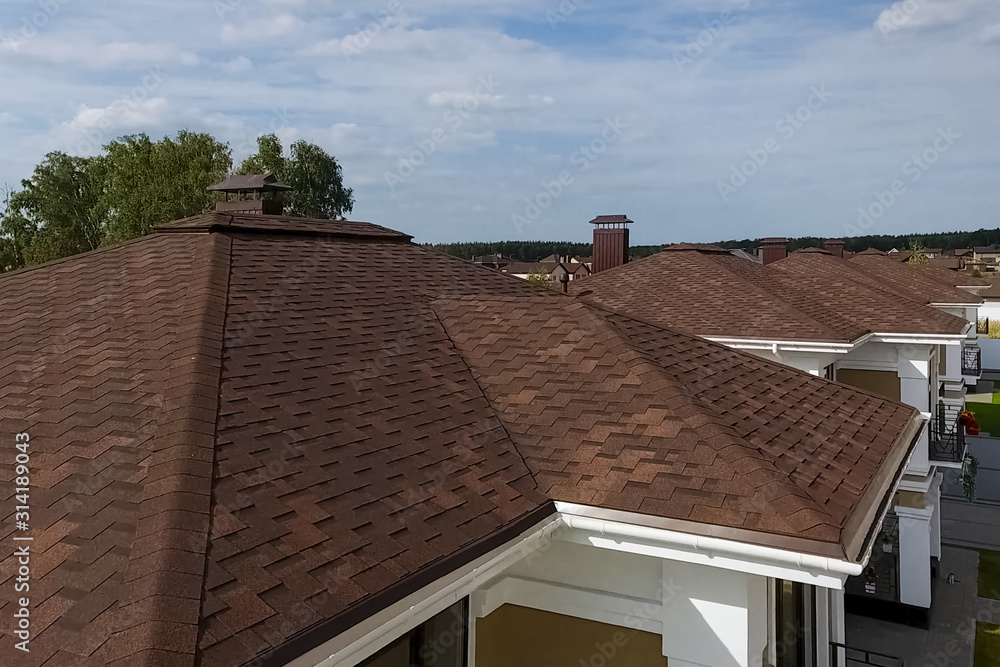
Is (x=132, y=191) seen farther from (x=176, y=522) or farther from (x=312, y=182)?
(x=176, y=522)

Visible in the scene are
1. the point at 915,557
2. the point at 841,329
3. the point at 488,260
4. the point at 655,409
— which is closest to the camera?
the point at 655,409

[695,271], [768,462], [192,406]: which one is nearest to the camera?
[192,406]

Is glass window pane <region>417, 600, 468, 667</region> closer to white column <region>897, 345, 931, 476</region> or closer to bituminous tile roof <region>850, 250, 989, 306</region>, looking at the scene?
white column <region>897, 345, 931, 476</region>

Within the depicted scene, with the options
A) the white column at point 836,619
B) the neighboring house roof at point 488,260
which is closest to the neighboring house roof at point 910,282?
the neighboring house roof at point 488,260

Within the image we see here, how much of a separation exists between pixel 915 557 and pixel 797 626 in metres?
9.66

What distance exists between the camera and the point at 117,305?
542 centimetres

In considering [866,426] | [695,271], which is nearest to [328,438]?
[866,426]

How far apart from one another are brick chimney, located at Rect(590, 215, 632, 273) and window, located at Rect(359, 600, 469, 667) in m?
15.0

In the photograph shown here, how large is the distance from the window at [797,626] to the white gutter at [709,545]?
10.8ft

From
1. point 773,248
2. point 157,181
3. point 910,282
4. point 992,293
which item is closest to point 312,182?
point 157,181

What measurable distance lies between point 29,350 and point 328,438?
2.55 metres

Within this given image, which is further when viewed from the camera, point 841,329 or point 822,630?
point 841,329

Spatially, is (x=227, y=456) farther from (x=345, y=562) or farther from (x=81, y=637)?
(x=81, y=637)

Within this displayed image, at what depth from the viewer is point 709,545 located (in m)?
3.76
